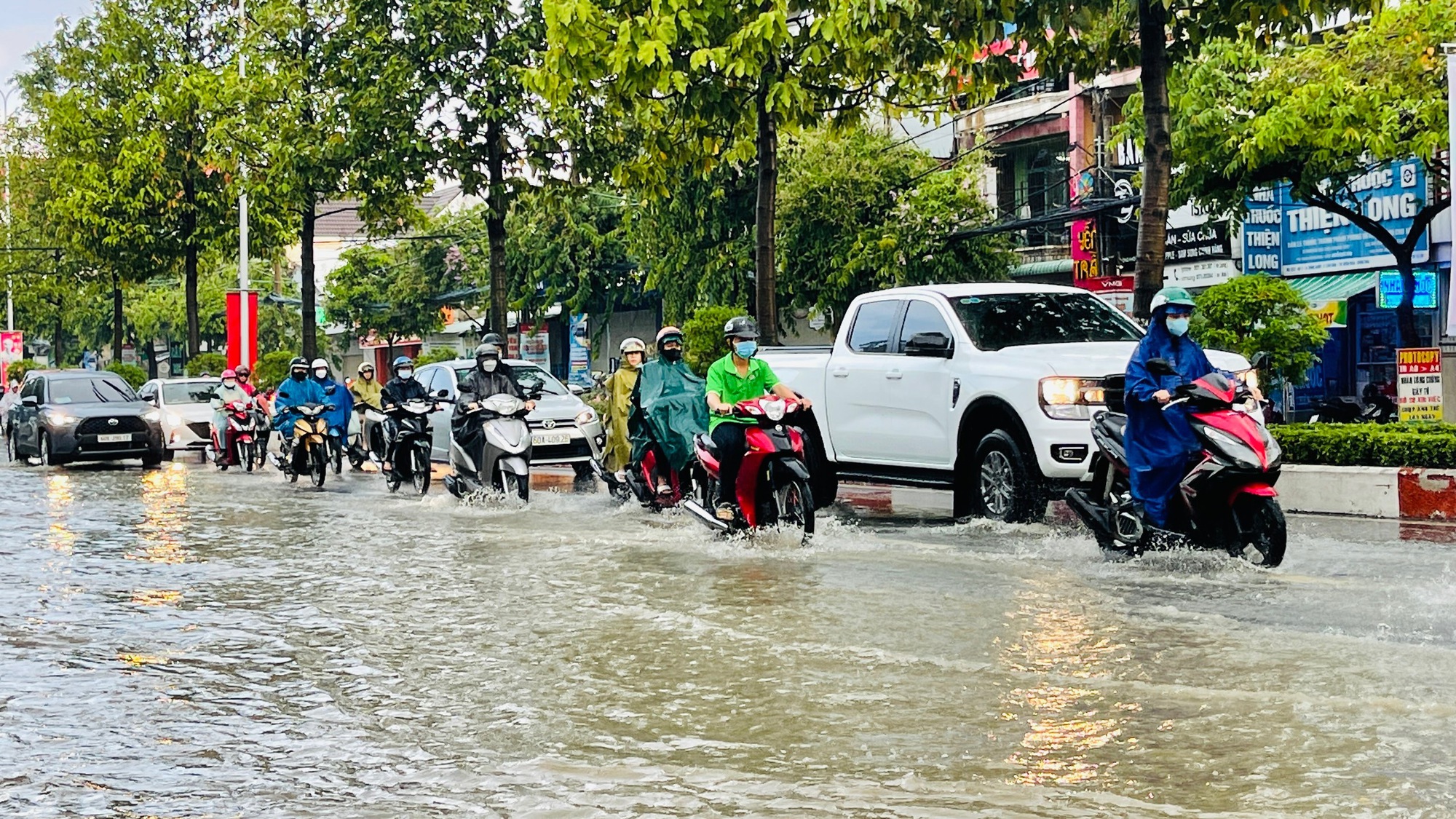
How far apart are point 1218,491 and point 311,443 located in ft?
44.7

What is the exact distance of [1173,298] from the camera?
32.3ft

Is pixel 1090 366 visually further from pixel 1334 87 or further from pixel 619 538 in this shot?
pixel 1334 87

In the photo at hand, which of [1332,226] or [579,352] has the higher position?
[1332,226]

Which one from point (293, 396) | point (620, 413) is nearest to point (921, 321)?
point (620, 413)

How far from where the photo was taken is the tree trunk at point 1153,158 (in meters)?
15.0

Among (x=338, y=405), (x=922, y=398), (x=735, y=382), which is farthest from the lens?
(x=338, y=405)

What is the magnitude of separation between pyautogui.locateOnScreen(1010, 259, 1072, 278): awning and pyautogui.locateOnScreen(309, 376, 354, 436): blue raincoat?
49.1 ft

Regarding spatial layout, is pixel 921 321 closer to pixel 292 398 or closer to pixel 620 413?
pixel 620 413

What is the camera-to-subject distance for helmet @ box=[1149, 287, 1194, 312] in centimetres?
981

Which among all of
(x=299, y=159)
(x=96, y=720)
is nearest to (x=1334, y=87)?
(x=299, y=159)

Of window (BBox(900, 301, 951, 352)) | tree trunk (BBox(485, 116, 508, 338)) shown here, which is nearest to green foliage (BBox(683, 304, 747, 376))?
tree trunk (BBox(485, 116, 508, 338))

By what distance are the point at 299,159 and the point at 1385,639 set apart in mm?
21780

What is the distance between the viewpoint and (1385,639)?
730 centimetres

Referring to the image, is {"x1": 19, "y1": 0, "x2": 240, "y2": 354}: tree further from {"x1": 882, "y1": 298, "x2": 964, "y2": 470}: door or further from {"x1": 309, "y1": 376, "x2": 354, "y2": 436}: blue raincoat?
{"x1": 882, "y1": 298, "x2": 964, "y2": 470}: door
